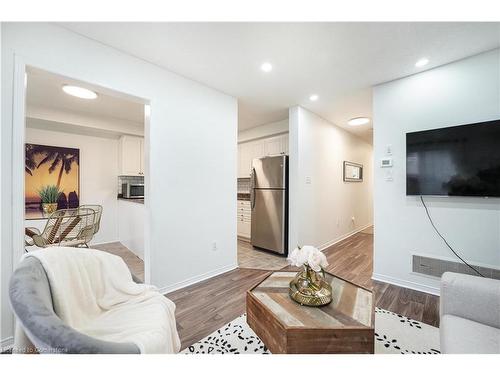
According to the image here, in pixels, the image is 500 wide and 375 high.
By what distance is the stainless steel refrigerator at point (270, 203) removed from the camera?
3.54 m

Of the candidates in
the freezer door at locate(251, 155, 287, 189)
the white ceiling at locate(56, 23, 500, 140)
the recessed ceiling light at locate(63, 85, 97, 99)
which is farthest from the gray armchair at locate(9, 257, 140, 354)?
the freezer door at locate(251, 155, 287, 189)

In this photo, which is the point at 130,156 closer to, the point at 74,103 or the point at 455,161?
the point at 74,103

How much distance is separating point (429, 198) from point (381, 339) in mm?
1611

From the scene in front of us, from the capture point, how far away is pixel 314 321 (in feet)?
3.83

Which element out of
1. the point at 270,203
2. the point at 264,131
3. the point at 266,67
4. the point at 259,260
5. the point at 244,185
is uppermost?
the point at 266,67

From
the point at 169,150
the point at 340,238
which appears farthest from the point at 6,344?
the point at 340,238

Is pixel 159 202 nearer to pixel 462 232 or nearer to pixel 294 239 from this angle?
pixel 294 239

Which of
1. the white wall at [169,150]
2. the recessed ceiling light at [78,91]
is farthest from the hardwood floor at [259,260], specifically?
the recessed ceiling light at [78,91]

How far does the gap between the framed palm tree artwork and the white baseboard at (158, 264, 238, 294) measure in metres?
2.97

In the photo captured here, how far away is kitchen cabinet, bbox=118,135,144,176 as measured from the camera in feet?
13.8

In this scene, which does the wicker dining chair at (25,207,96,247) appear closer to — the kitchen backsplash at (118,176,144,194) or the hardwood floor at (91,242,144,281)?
the hardwood floor at (91,242,144,281)
